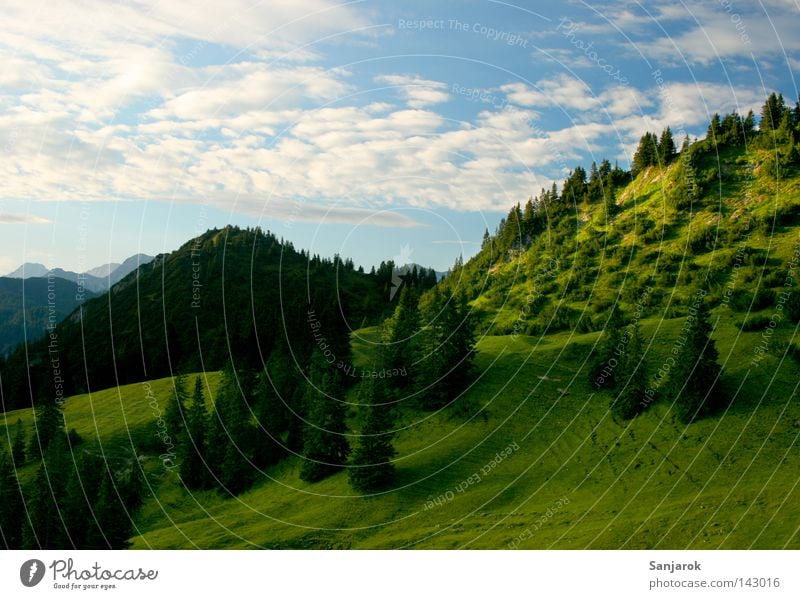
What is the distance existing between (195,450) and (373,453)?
70.2 feet

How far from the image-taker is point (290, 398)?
236 feet

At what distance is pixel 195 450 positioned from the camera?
2594 inches

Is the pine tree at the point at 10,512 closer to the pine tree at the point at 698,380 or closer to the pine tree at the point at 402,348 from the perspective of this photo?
the pine tree at the point at 402,348

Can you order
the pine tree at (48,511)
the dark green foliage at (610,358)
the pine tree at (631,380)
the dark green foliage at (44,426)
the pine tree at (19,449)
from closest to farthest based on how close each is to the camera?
the pine tree at (48,511)
the pine tree at (631,380)
the dark green foliage at (610,358)
the pine tree at (19,449)
the dark green foliage at (44,426)

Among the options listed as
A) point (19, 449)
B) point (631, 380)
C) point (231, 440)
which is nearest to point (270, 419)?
point (231, 440)

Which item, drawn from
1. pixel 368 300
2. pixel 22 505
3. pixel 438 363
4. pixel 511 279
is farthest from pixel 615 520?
pixel 368 300

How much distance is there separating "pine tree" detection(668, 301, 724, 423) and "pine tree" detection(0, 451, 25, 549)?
2230 inches

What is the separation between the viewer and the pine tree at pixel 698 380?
57062mm
